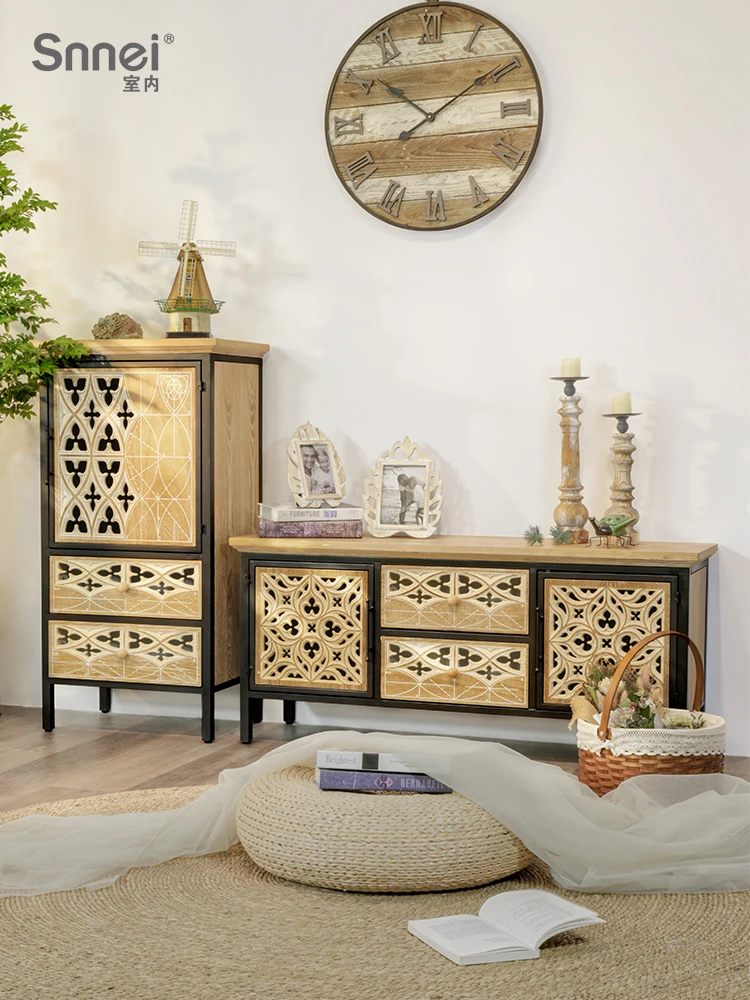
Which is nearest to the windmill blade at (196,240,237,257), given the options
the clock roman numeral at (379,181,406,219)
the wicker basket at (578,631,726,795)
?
the clock roman numeral at (379,181,406,219)

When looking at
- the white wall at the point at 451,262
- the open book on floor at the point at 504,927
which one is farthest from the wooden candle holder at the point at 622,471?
the open book on floor at the point at 504,927

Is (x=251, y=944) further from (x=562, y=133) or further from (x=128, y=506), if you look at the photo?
(x=562, y=133)

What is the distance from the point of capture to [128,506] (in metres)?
4.43

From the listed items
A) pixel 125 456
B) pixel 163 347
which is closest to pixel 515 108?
pixel 163 347

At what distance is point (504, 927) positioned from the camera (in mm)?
2307

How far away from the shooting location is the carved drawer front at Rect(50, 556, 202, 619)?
Answer: 4.36 meters

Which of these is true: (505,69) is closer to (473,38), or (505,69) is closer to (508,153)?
(473,38)

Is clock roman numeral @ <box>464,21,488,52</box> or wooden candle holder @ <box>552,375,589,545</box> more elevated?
clock roman numeral @ <box>464,21,488,52</box>

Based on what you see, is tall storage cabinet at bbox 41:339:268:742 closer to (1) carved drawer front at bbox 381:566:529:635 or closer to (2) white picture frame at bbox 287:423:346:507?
(2) white picture frame at bbox 287:423:346:507

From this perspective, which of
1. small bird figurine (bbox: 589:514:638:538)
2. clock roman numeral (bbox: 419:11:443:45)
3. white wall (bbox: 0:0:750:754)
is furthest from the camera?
clock roman numeral (bbox: 419:11:443:45)

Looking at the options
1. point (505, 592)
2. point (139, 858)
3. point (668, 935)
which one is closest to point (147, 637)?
point (505, 592)

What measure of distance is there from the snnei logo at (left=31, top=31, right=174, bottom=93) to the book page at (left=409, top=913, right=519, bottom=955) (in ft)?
11.8

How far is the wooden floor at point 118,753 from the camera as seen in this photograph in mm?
3771

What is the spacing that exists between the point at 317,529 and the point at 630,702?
Result: 4.35 ft
